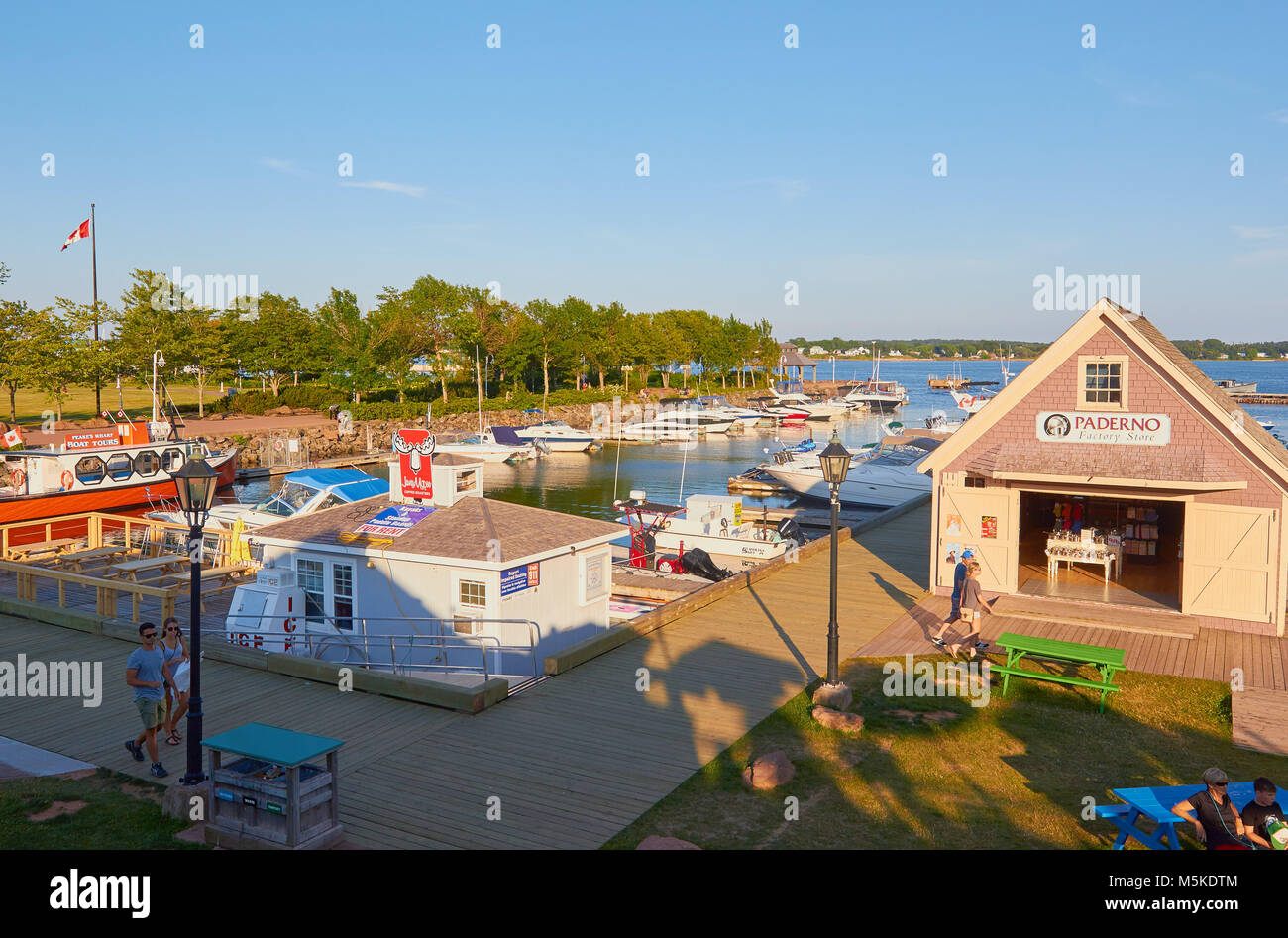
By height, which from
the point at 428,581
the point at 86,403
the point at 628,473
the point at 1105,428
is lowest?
the point at 628,473

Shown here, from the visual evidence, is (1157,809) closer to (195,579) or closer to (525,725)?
(525,725)

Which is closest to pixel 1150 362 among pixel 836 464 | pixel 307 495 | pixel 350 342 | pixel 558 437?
pixel 836 464

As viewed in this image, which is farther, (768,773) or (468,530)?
(468,530)

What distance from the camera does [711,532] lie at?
33812mm

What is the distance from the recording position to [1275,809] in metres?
9.12

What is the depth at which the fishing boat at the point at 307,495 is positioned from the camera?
30.5m

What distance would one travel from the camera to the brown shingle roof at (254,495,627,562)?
17484mm

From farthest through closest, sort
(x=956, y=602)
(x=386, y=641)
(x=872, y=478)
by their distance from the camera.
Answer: (x=872, y=478) < (x=956, y=602) < (x=386, y=641)

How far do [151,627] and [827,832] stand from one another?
8.65 meters

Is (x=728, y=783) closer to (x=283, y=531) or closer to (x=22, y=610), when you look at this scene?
(x=283, y=531)

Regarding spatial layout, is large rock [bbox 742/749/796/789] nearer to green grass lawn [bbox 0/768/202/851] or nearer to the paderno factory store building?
Result: green grass lawn [bbox 0/768/202/851]

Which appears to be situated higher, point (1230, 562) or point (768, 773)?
point (1230, 562)

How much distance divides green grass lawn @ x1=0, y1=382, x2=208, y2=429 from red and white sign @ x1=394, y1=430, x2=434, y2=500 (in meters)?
58.4

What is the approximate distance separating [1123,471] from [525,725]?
43.0 ft
